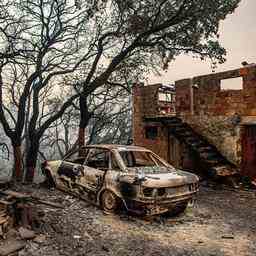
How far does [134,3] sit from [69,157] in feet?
26.1

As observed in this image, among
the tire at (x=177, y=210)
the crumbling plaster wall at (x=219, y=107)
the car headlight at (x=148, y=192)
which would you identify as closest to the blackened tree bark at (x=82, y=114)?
the crumbling plaster wall at (x=219, y=107)

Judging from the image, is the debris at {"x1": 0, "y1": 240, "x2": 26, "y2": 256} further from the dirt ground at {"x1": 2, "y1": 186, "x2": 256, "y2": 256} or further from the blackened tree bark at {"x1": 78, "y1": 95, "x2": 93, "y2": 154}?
the blackened tree bark at {"x1": 78, "y1": 95, "x2": 93, "y2": 154}

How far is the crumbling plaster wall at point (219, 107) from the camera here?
46.1ft

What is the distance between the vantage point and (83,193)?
9.88 meters

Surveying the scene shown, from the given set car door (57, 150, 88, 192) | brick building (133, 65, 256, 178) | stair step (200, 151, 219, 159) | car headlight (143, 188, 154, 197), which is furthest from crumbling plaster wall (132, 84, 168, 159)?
car headlight (143, 188, 154, 197)

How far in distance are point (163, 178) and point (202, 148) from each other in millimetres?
6504

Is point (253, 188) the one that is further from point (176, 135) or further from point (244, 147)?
point (176, 135)

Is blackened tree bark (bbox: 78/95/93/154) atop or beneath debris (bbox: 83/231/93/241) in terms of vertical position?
atop

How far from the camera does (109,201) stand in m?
9.05

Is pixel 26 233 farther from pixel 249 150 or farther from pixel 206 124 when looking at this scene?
pixel 206 124

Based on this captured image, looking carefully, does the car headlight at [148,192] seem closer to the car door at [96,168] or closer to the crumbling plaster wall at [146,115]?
the car door at [96,168]

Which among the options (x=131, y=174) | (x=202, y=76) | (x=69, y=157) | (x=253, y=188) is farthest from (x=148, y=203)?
(x=202, y=76)

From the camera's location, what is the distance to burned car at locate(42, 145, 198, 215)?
8.42 m

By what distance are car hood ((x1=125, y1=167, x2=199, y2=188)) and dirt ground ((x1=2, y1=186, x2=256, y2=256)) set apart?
97cm
